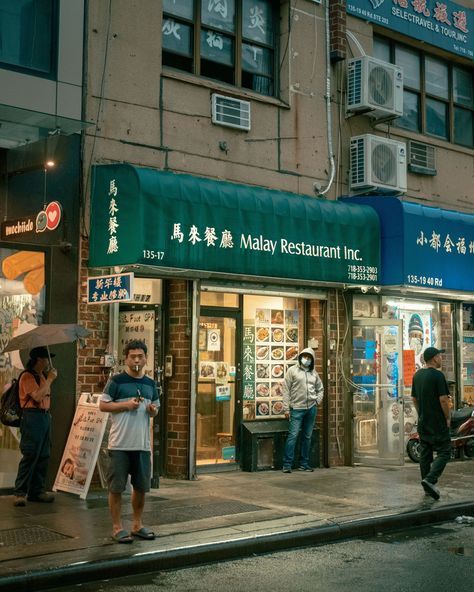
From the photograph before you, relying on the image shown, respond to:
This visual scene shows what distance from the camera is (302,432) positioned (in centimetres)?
1334

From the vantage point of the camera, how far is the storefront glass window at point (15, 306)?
1078 cm

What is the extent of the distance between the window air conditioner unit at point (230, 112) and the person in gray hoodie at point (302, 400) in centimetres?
367

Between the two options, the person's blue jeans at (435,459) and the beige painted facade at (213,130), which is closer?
the person's blue jeans at (435,459)

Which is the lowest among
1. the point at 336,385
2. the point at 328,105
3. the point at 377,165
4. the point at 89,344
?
the point at 336,385

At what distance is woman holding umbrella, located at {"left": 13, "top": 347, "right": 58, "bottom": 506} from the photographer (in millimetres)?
9898

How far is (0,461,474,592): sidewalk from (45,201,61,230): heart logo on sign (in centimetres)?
335

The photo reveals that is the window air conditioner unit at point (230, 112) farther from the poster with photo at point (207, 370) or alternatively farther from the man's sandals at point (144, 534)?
the man's sandals at point (144, 534)

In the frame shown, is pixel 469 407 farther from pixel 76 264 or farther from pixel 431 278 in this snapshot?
pixel 76 264

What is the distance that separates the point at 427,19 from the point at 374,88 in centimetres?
258

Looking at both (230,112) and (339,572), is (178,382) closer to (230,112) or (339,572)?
(230,112)

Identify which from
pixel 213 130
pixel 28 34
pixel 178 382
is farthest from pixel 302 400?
pixel 28 34

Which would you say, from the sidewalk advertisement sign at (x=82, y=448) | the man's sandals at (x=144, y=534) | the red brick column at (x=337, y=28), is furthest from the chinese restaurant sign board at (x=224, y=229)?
the man's sandals at (x=144, y=534)

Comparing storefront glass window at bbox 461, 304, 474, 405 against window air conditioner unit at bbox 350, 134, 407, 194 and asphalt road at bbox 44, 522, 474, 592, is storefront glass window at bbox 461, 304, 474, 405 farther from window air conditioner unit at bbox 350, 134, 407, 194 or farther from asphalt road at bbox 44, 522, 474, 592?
asphalt road at bbox 44, 522, 474, 592

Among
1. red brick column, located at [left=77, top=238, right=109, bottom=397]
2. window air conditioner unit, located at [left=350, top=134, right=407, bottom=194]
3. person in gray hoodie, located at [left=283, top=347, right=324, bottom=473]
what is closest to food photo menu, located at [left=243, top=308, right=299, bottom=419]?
person in gray hoodie, located at [left=283, top=347, right=324, bottom=473]
